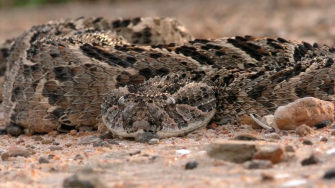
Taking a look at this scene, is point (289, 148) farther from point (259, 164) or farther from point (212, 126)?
point (212, 126)

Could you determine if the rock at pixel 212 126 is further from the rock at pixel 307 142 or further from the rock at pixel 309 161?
the rock at pixel 309 161

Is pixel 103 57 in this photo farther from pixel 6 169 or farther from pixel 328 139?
pixel 328 139

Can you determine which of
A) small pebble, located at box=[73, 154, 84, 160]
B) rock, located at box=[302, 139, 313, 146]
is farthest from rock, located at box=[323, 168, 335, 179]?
small pebble, located at box=[73, 154, 84, 160]

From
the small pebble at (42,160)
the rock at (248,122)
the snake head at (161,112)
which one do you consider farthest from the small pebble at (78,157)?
the rock at (248,122)

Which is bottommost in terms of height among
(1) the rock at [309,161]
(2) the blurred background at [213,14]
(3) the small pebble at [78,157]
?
(3) the small pebble at [78,157]

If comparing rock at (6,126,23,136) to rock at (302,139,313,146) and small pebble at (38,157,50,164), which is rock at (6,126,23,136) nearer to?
small pebble at (38,157,50,164)

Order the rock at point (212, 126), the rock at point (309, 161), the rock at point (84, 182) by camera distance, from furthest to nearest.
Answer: the rock at point (212, 126) → the rock at point (309, 161) → the rock at point (84, 182)
